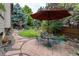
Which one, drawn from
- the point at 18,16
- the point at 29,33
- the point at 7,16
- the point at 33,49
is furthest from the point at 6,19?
the point at 33,49

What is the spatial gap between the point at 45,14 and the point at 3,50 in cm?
63

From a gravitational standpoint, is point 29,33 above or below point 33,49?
above

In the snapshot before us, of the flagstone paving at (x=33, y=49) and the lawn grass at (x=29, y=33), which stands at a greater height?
the lawn grass at (x=29, y=33)

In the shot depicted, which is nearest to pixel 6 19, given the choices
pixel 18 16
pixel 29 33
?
pixel 18 16

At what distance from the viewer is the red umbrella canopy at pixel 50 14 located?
12.9 feet

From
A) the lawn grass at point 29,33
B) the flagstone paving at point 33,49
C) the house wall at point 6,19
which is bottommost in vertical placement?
the flagstone paving at point 33,49

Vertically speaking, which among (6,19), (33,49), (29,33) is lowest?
(33,49)

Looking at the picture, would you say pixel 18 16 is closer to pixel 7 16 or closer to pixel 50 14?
pixel 7 16

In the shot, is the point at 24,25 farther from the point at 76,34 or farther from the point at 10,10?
the point at 76,34

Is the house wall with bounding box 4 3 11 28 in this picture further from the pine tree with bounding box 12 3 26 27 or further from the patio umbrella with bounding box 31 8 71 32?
the patio umbrella with bounding box 31 8 71 32

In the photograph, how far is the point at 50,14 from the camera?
392 cm

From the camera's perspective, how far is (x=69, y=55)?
3.92 meters

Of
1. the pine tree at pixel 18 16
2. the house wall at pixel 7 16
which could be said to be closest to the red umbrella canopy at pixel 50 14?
the pine tree at pixel 18 16

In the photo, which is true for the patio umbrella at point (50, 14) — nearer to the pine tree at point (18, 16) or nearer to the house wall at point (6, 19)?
the pine tree at point (18, 16)
